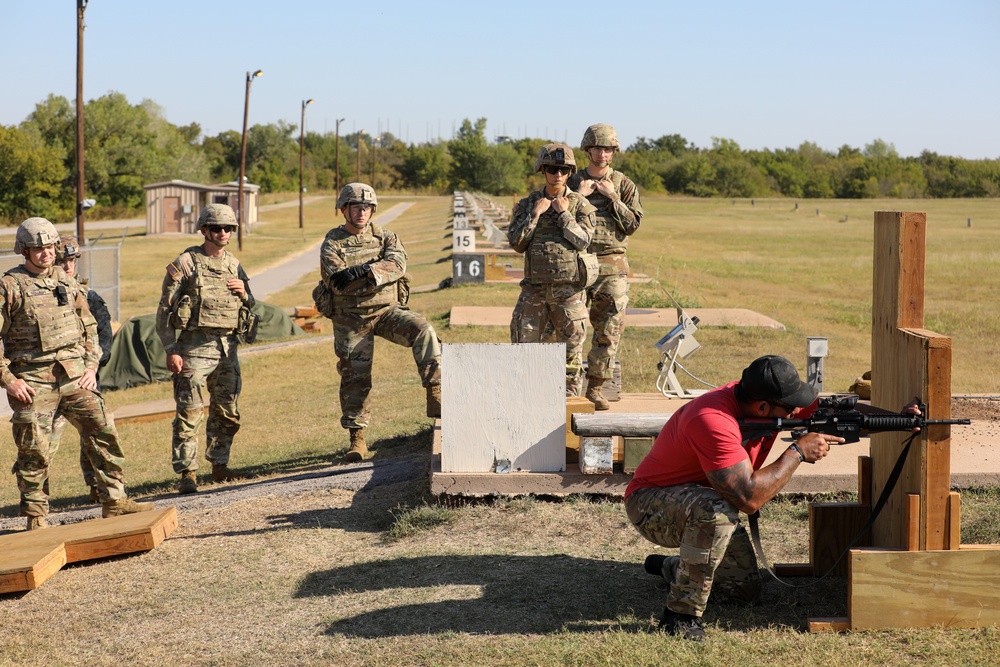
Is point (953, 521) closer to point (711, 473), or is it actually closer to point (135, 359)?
point (711, 473)

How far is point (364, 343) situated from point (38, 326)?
2.23m

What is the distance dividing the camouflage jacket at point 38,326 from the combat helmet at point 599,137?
3541 mm

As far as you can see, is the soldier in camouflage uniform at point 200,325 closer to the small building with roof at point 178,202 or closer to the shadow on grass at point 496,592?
the shadow on grass at point 496,592

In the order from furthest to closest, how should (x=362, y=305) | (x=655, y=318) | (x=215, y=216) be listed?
(x=655, y=318), (x=362, y=305), (x=215, y=216)

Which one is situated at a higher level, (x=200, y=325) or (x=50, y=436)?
(x=200, y=325)

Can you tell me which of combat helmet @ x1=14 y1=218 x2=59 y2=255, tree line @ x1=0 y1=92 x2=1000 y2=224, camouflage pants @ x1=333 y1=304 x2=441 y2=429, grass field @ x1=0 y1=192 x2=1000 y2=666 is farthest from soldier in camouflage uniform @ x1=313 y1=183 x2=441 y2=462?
tree line @ x1=0 y1=92 x2=1000 y2=224

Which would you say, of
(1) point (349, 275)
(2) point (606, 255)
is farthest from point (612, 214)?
(1) point (349, 275)

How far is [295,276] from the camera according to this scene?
97.3ft

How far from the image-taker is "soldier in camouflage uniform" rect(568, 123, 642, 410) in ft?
25.9

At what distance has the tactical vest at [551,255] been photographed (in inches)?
296

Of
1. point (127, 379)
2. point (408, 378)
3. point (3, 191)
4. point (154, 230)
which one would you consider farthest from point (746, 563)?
point (3, 191)

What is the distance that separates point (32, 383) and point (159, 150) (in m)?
69.0

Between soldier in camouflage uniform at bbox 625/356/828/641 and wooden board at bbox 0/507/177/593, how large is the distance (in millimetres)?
2973

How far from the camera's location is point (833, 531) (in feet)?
16.8
